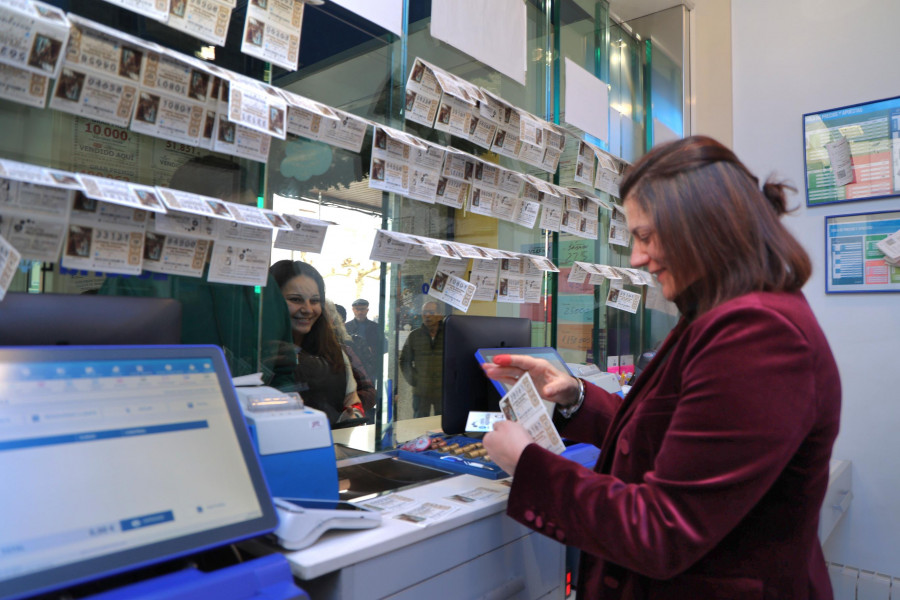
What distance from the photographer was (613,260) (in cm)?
307

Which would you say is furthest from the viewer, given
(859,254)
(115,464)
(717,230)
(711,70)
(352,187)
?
(711,70)

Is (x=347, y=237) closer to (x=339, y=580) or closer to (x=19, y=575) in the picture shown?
(x=339, y=580)

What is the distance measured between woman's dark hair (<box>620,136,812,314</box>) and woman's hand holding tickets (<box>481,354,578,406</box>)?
1.51ft

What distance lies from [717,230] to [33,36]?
124 cm

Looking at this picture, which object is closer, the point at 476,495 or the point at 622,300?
the point at 476,495

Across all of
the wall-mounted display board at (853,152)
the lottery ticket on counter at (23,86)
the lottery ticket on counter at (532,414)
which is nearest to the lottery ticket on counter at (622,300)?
the wall-mounted display board at (853,152)

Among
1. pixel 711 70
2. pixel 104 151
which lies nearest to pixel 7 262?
pixel 104 151

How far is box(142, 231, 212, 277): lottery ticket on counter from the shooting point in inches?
49.1

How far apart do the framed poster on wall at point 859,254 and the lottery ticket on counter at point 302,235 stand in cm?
241

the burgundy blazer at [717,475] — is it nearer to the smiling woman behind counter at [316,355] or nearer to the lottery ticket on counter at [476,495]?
the lottery ticket on counter at [476,495]

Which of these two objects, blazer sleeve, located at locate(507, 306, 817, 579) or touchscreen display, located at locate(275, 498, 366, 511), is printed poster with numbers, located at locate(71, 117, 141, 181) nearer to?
touchscreen display, located at locate(275, 498, 366, 511)

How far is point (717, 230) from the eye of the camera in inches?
37.7

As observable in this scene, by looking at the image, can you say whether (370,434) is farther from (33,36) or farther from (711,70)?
(711,70)

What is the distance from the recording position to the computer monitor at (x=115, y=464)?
70cm
